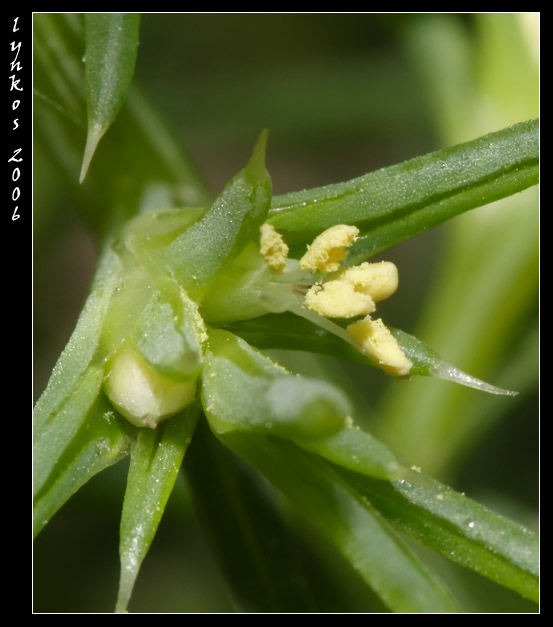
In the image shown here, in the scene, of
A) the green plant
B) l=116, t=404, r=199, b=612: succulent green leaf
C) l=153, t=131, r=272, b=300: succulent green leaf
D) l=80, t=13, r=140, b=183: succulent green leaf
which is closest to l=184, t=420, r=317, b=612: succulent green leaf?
the green plant

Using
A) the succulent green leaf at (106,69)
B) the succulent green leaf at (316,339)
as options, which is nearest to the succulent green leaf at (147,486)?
the succulent green leaf at (316,339)

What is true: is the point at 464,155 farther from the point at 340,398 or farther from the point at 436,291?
the point at 436,291

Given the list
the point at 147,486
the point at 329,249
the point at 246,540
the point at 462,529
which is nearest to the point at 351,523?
the point at 462,529

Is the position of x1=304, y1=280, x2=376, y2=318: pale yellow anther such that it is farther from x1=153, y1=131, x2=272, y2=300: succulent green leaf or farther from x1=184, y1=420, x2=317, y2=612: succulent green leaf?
x1=184, y1=420, x2=317, y2=612: succulent green leaf

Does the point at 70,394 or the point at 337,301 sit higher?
the point at 337,301

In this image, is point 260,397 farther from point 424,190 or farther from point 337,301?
point 424,190

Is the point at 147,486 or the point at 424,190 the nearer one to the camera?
the point at 147,486
